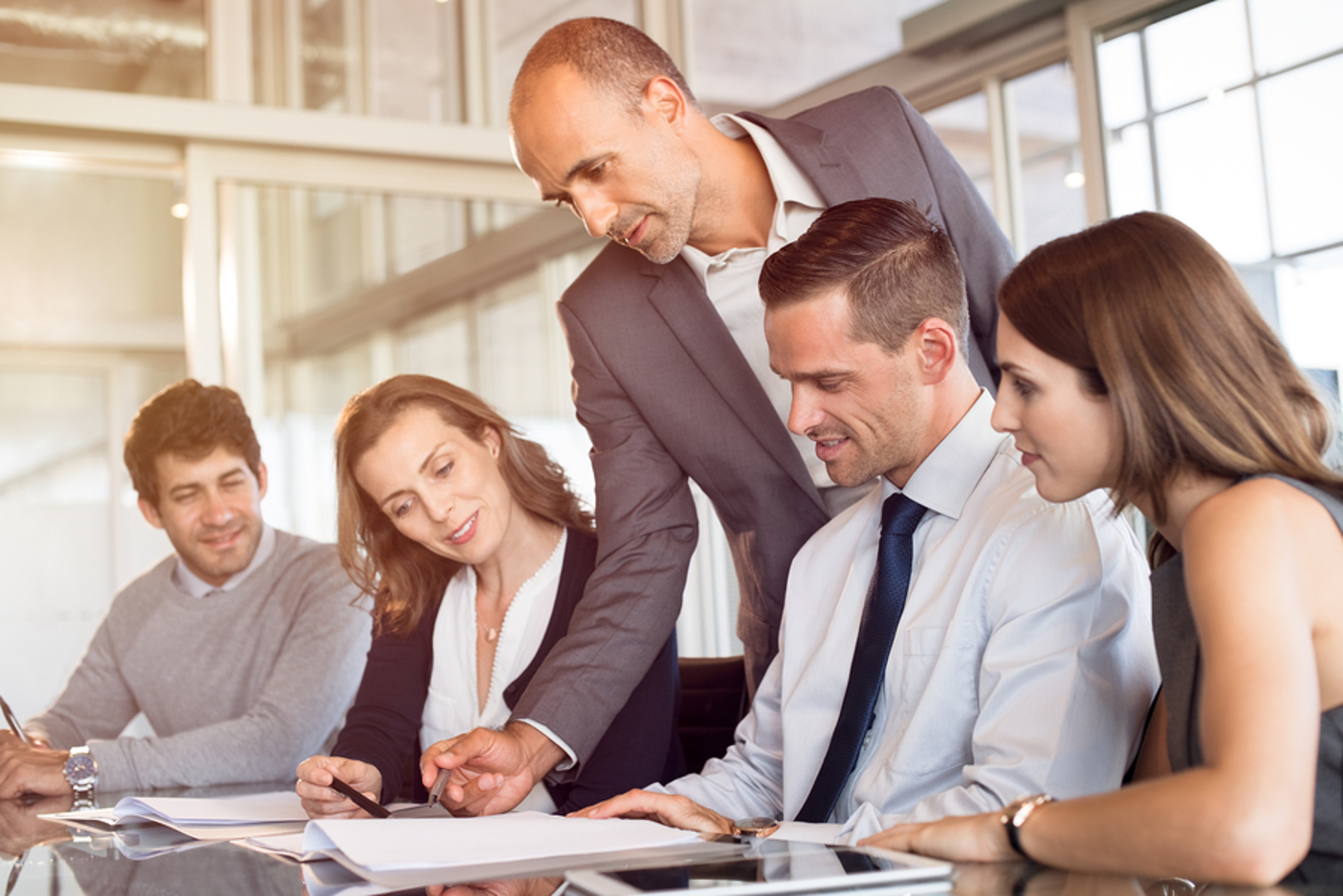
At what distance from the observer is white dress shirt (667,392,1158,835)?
4.17 feet

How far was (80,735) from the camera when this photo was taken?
2.74 meters

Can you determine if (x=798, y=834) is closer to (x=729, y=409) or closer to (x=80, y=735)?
(x=729, y=409)

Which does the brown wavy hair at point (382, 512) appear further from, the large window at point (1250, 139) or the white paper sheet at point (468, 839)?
the large window at point (1250, 139)

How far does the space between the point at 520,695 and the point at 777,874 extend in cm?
111

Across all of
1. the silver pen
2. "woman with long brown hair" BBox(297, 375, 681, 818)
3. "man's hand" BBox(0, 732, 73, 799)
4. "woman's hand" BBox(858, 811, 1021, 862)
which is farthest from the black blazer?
"woman's hand" BBox(858, 811, 1021, 862)

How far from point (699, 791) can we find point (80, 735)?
5.60 ft

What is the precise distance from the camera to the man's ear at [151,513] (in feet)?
9.18

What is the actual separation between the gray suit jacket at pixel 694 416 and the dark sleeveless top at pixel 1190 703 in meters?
0.68

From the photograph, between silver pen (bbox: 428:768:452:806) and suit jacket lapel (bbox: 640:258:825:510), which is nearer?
silver pen (bbox: 428:768:452:806)

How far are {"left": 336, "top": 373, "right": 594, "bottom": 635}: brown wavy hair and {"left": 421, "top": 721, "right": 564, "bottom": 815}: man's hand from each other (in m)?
0.56

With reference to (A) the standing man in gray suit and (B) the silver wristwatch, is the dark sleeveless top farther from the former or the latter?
(B) the silver wristwatch

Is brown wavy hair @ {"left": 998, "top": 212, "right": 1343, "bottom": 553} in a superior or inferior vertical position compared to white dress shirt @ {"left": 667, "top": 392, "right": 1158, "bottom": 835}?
superior

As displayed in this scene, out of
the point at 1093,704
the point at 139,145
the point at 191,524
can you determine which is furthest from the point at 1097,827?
the point at 139,145

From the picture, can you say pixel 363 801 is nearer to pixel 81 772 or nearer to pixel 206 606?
pixel 81 772
